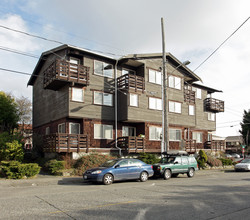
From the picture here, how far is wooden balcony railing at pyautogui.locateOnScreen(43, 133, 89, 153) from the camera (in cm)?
1952

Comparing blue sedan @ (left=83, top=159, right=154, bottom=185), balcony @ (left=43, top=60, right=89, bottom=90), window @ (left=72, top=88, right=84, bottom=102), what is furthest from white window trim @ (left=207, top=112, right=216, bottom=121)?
blue sedan @ (left=83, top=159, right=154, bottom=185)


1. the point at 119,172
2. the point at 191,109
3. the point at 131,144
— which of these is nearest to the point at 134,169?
the point at 119,172

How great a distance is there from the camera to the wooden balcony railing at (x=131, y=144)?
22652 millimetres

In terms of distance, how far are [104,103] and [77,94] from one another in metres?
2.90

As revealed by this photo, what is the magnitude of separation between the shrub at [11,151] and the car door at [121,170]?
966cm

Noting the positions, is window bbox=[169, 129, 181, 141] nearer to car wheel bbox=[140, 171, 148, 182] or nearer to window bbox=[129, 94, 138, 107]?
window bbox=[129, 94, 138, 107]

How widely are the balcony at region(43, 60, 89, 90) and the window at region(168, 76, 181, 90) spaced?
10.5 meters

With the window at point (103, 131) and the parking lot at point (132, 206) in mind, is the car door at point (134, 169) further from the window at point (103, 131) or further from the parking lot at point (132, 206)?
the window at point (103, 131)

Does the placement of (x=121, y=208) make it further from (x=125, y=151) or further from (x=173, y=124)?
(x=173, y=124)

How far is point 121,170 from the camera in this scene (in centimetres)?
1501

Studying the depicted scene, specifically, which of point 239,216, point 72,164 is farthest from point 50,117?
point 239,216

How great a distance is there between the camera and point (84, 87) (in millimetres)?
22938

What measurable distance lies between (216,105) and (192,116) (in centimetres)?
791

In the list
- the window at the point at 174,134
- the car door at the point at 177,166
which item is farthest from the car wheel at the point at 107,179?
the window at the point at 174,134
